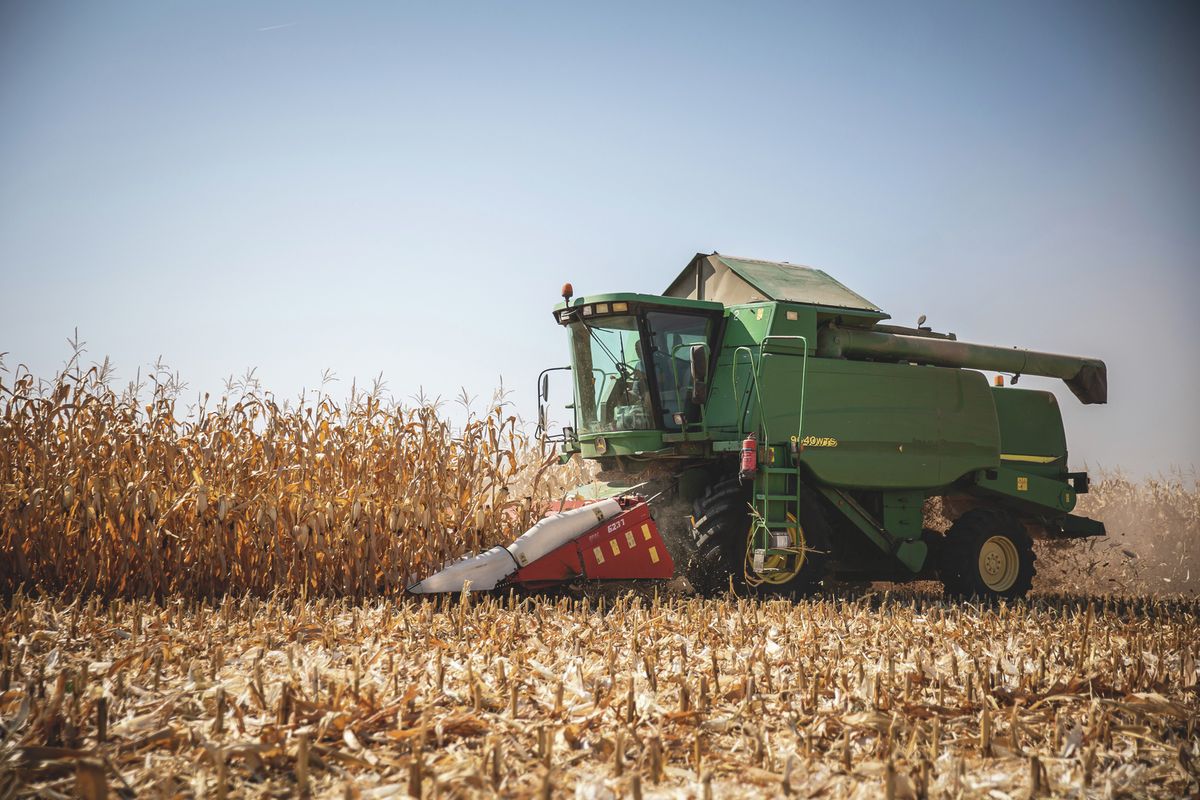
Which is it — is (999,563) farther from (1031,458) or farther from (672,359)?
(672,359)

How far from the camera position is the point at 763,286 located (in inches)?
297

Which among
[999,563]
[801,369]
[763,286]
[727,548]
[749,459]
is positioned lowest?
[999,563]

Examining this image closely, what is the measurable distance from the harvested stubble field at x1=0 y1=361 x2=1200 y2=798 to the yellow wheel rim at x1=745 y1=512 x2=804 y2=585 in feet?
3.40

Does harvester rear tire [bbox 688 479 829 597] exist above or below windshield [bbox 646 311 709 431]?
below

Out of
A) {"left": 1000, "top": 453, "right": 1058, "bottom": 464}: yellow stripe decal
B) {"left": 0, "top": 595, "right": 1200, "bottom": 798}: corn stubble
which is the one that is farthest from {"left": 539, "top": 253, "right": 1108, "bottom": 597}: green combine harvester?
{"left": 0, "top": 595, "right": 1200, "bottom": 798}: corn stubble

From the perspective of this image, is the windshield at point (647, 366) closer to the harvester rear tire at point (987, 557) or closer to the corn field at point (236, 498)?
the corn field at point (236, 498)

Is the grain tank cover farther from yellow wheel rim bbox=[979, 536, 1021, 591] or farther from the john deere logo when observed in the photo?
yellow wheel rim bbox=[979, 536, 1021, 591]

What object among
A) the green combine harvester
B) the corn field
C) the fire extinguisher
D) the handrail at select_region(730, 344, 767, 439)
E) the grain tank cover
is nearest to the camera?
the corn field

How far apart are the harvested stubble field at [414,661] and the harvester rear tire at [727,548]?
80 cm

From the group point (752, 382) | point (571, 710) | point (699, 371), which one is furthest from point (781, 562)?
point (571, 710)

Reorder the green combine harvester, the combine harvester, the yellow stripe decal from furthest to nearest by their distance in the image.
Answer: the yellow stripe decal
the green combine harvester
the combine harvester

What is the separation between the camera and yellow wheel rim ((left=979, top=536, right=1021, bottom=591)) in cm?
799

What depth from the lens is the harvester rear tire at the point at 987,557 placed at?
304 inches

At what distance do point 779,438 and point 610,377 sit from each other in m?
1.47
